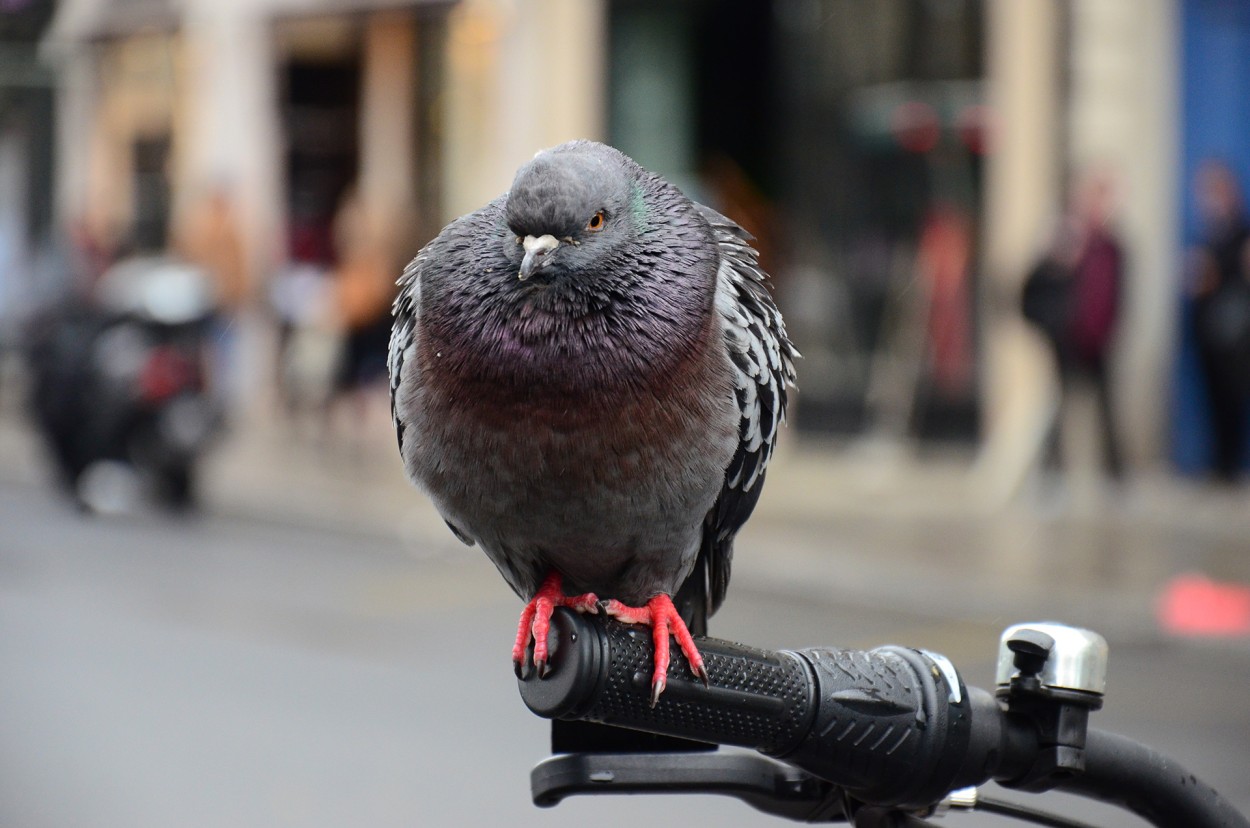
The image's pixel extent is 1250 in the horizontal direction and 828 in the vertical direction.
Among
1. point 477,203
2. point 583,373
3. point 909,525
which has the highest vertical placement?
point 583,373

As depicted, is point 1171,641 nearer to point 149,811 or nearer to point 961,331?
point 149,811

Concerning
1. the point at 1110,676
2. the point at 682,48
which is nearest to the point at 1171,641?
the point at 1110,676

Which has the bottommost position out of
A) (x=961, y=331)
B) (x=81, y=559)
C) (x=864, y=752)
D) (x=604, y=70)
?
(x=81, y=559)

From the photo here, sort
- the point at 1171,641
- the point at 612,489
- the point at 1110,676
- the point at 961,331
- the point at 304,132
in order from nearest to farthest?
1. the point at 612,489
2. the point at 1110,676
3. the point at 1171,641
4. the point at 961,331
5. the point at 304,132

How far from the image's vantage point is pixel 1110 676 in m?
7.38

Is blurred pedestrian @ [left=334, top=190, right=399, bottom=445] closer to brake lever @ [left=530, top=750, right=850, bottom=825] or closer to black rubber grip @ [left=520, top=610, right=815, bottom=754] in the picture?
brake lever @ [left=530, top=750, right=850, bottom=825]

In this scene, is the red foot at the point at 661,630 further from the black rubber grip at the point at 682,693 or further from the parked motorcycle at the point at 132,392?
the parked motorcycle at the point at 132,392

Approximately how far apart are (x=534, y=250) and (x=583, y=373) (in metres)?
0.15

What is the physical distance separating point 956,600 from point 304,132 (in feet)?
39.6

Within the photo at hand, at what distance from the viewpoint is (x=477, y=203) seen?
17094 mm

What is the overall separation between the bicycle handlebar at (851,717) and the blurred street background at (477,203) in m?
3.94

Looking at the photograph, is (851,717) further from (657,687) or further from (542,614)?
(542,614)

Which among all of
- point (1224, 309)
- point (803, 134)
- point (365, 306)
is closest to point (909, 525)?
point (1224, 309)

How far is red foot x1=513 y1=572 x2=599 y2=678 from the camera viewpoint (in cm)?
154
